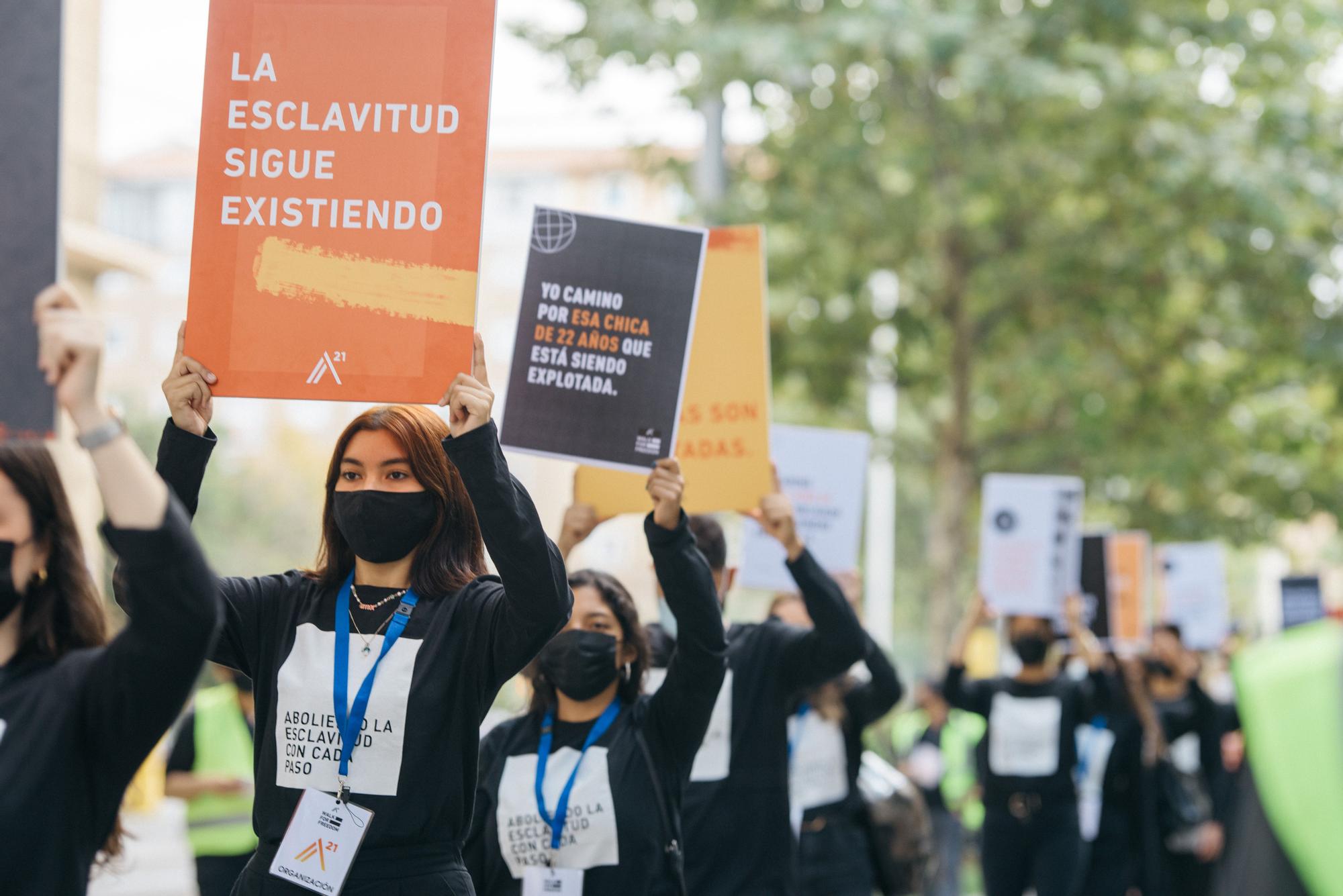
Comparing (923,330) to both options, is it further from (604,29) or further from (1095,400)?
(604,29)

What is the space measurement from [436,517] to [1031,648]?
→ 6.41 metres

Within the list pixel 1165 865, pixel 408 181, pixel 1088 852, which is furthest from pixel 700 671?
pixel 1165 865

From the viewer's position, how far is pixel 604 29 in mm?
13258

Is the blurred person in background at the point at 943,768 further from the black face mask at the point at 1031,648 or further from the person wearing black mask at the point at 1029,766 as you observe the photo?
the black face mask at the point at 1031,648

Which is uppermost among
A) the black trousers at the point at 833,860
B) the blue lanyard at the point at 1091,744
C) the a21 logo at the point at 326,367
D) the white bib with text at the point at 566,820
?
the a21 logo at the point at 326,367

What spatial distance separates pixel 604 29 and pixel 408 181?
395 inches

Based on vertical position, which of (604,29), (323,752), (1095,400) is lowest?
(323,752)

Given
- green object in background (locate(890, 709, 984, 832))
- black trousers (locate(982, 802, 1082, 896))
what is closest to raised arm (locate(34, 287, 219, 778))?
black trousers (locate(982, 802, 1082, 896))

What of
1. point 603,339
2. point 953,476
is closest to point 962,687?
point 603,339

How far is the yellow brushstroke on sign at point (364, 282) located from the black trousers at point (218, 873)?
404cm

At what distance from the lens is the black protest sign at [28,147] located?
3.47 m

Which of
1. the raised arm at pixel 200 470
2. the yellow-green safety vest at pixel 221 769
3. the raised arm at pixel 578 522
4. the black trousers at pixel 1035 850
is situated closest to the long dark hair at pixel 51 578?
the raised arm at pixel 200 470

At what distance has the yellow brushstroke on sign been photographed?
11.5 feet

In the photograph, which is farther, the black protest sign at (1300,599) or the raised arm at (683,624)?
the black protest sign at (1300,599)
